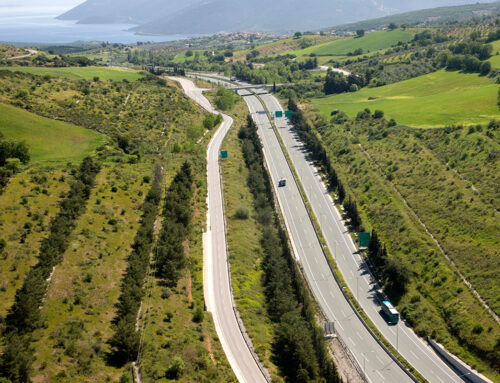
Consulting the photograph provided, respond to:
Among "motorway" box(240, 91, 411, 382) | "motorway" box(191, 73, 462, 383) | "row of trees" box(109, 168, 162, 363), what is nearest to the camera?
"row of trees" box(109, 168, 162, 363)

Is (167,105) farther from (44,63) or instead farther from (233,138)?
(44,63)

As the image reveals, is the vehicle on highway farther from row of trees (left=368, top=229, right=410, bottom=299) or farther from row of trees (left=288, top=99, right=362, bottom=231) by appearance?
row of trees (left=288, top=99, right=362, bottom=231)

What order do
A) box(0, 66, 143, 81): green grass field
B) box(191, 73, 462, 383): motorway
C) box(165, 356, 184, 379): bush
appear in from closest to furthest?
box(165, 356, 184, 379): bush, box(191, 73, 462, 383): motorway, box(0, 66, 143, 81): green grass field

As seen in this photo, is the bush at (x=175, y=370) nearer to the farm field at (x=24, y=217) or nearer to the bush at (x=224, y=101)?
the farm field at (x=24, y=217)

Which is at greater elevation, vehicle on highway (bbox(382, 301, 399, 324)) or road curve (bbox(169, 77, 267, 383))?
road curve (bbox(169, 77, 267, 383))

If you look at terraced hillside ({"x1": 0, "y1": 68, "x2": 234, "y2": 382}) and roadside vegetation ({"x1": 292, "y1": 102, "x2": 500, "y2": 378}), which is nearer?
terraced hillside ({"x1": 0, "y1": 68, "x2": 234, "y2": 382})

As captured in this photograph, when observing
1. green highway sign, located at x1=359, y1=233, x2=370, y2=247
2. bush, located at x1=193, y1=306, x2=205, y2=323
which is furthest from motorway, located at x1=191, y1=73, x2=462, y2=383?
bush, located at x1=193, y1=306, x2=205, y2=323

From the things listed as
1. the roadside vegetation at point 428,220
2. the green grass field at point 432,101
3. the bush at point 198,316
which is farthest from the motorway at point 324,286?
the green grass field at point 432,101
